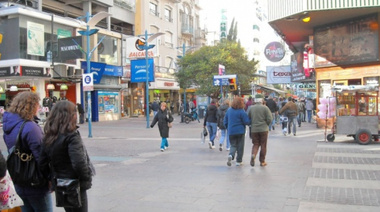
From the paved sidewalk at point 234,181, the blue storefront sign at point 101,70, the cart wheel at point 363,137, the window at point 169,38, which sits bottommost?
the paved sidewalk at point 234,181

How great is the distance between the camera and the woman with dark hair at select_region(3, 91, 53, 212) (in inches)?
144

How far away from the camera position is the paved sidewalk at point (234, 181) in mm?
5762

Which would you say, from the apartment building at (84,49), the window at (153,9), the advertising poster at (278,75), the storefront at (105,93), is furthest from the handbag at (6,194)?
the window at (153,9)

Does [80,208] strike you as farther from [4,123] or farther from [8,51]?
[8,51]

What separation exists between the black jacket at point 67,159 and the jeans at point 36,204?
195 mm

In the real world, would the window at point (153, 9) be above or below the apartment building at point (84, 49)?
above

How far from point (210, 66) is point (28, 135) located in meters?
29.3

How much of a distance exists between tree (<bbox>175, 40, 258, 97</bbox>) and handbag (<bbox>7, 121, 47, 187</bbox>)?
27.9m

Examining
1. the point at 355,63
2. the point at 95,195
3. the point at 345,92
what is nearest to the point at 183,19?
the point at 355,63

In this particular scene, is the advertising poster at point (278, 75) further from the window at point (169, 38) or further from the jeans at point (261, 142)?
the jeans at point (261, 142)

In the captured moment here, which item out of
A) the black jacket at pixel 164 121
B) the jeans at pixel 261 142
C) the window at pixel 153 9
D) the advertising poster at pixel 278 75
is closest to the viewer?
the jeans at pixel 261 142

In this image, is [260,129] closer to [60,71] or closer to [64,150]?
[64,150]

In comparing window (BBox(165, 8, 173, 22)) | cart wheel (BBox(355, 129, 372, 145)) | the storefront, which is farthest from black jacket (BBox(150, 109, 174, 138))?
Answer: window (BBox(165, 8, 173, 22))

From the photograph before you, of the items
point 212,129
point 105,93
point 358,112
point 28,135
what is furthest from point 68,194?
point 105,93
